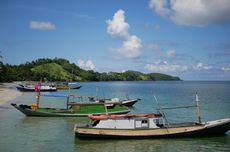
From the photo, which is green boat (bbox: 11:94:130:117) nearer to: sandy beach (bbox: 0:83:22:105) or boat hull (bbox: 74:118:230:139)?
boat hull (bbox: 74:118:230:139)

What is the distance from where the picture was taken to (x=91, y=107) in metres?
39.6

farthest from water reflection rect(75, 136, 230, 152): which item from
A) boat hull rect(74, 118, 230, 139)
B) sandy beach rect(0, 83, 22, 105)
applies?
sandy beach rect(0, 83, 22, 105)

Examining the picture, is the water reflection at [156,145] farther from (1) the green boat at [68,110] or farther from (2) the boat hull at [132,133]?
(1) the green boat at [68,110]

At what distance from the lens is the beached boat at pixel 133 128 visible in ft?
85.1

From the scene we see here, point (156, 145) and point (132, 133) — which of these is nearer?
point (156, 145)

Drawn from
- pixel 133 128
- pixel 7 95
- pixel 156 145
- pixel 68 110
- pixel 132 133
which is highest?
pixel 7 95

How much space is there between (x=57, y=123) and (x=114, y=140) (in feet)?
35.1

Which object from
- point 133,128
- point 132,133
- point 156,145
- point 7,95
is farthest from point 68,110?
point 7,95

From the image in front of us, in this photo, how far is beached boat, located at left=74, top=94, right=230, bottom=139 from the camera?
2594cm

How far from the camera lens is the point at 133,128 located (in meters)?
26.1

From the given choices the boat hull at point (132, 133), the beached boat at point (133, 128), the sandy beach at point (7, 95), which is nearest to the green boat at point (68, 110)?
the beached boat at point (133, 128)

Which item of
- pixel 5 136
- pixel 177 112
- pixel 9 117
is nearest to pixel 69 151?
pixel 5 136

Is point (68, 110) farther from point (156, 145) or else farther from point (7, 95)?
point (7, 95)

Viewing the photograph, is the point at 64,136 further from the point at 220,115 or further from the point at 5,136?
the point at 220,115
